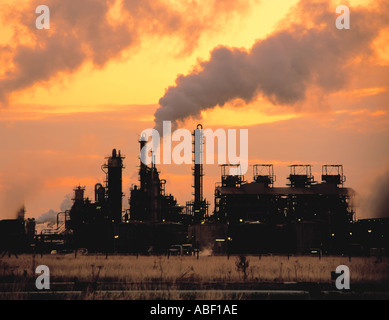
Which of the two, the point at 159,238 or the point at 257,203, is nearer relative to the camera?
the point at 159,238

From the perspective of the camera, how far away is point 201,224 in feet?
187

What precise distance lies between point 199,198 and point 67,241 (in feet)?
47.1

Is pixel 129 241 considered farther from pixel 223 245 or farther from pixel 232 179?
pixel 232 179

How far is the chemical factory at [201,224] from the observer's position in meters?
56.0

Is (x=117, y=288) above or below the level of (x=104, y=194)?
below

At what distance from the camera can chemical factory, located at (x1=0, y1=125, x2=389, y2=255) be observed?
184 ft

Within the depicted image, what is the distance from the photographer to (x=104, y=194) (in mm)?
65500

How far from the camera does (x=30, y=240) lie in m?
59.4

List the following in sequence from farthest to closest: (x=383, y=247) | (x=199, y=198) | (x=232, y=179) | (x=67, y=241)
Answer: (x=232, y=179)
(x=199, y=198)
(x=67, y=241)
(x=383, y=247)
